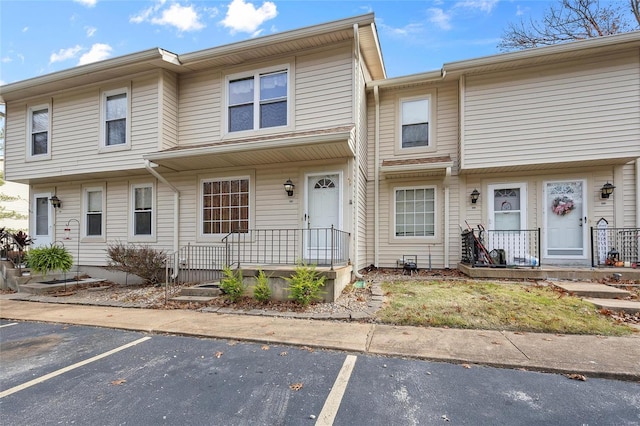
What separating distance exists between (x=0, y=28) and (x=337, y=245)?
10.5 meters

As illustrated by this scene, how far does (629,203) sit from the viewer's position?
24.9 feet

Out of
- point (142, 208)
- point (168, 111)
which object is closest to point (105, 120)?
point (168, 111)

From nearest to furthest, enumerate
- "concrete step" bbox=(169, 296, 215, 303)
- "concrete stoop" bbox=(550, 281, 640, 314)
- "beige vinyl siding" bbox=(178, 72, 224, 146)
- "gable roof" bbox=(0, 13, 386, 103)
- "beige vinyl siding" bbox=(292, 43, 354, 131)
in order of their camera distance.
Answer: "concrete stoop" bbox=(550, 281, 640, 314) < "concrete step" bbox=(169, 296, 215, 303) < "gable roof" bbox=(0, 13, 386, 103) < "beige vinyl siding" bbox=(292, 43, 354, 131) < "beige vinyl siding" bbox=(178, 72, 224, 146)

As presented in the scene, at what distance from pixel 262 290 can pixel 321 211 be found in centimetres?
263

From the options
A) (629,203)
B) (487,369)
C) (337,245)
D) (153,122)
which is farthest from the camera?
(153,122)

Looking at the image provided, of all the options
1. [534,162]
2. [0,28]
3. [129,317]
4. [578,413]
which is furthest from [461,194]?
[0,28]

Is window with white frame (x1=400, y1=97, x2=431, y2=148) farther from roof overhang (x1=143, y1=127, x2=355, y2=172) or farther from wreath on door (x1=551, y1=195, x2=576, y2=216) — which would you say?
wreath on door (x1=551, y1=195, x2=576, y2=216)

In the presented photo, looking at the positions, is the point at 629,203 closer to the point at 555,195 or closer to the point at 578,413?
the point at 555,195

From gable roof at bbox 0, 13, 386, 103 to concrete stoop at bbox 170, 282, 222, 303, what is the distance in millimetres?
5787

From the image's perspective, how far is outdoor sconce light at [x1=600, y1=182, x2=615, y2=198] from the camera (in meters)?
7.51

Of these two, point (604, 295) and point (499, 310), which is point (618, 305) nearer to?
point (604, 295)

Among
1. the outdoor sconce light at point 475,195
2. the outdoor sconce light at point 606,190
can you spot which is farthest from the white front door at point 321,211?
the outdoor sconce light at point 606,190

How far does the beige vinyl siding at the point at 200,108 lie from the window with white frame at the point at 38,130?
4.72m

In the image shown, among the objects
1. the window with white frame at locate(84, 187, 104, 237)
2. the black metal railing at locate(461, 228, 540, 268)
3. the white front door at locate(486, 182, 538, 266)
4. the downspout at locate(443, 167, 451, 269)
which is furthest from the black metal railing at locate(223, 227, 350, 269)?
the window with white frame at locate(84, 187, 104, 237)
